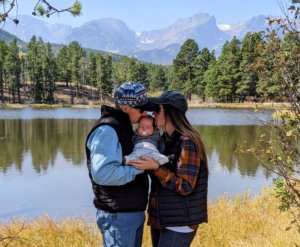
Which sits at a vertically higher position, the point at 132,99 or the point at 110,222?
the point at 132,99

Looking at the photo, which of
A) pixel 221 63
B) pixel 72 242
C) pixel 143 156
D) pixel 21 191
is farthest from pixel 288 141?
pixel 221 63

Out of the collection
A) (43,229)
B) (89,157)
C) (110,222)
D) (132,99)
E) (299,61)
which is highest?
(299,61)

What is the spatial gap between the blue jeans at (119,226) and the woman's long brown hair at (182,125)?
1.91ft

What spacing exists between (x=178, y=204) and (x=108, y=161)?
1.90 feet

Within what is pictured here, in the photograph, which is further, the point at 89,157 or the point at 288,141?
the point at 288,141

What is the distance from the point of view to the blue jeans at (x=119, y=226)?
2.78 meters

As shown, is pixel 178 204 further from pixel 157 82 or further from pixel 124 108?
pixel 157 82

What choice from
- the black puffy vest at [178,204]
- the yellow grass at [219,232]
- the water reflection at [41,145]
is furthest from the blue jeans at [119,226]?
the water reflection at [41,145]

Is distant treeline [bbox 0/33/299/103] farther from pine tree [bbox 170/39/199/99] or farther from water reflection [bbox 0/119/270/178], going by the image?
water reflection [bbox 0/119/270/178]

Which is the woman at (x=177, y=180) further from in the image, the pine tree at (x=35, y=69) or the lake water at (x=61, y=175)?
the pine tree at (x=35, y=69)

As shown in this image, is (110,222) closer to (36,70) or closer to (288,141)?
(288,141)

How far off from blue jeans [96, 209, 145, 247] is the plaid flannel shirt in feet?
0.96

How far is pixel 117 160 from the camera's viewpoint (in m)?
2.64

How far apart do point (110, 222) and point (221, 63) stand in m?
62.9
